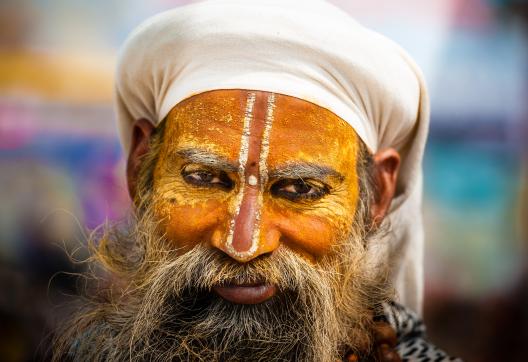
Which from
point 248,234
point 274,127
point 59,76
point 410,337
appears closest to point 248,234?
point 248,234

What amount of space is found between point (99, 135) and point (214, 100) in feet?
2.68

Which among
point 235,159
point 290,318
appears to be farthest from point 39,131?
point 290,318

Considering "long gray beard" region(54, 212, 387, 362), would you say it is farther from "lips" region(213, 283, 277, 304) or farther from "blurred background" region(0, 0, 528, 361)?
"blurred background" region(0, 0, 528, 361)

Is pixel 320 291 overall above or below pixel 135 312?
above

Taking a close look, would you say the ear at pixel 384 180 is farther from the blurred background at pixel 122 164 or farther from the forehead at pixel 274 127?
the blurred background at pixel 122 164

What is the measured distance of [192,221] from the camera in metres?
1.18

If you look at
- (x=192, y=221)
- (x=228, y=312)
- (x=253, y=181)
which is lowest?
(x=228, y=312)

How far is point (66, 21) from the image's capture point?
1854mm

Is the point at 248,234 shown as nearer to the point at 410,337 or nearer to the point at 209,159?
the point at 209,159

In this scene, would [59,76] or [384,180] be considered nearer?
[384,180]

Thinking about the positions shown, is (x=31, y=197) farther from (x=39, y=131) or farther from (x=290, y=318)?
(x=290, y=318)

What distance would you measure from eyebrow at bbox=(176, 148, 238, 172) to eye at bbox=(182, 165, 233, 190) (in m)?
0.02

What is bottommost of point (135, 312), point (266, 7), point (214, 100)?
point (135, 312)

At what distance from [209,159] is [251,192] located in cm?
11
